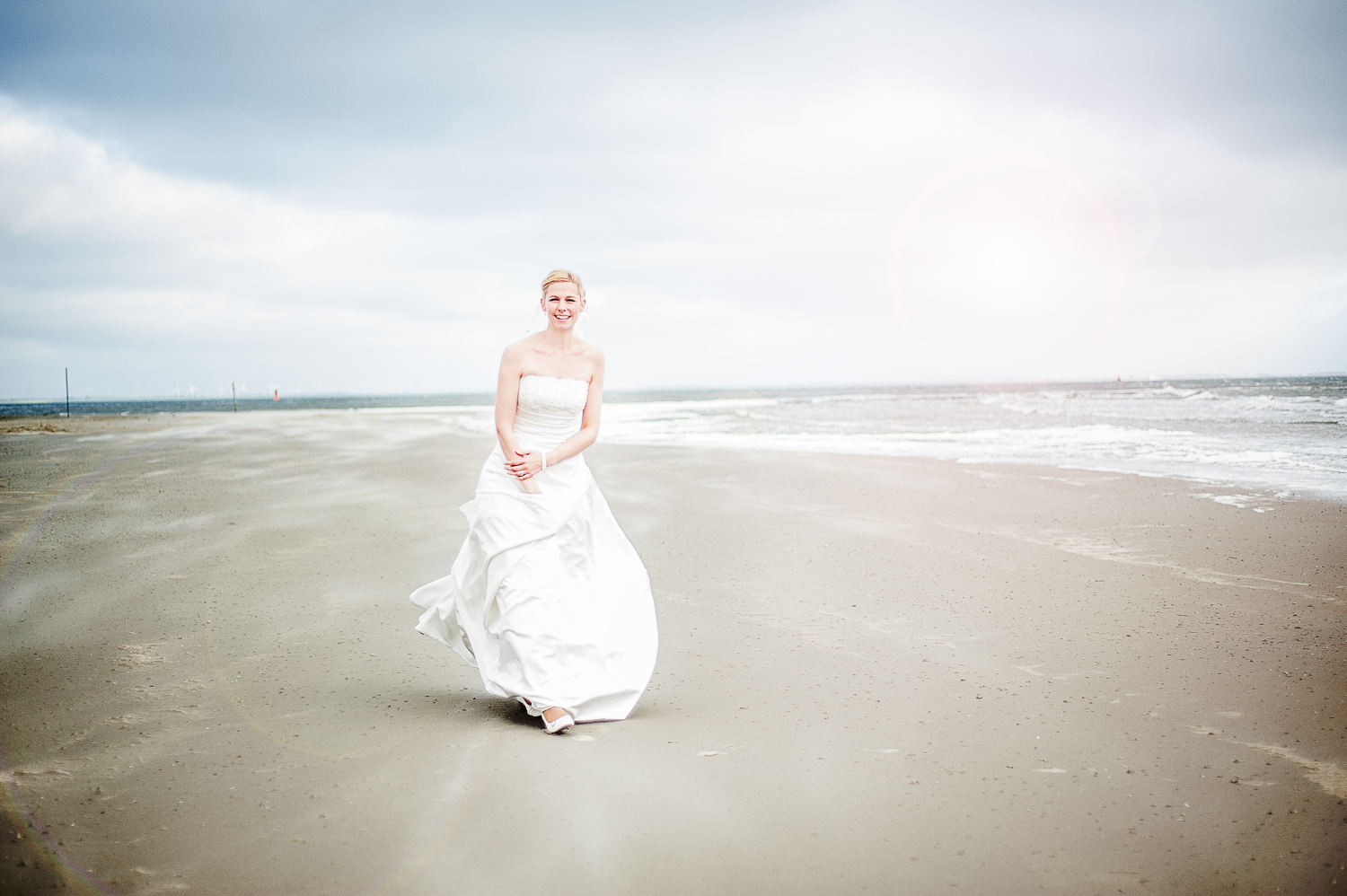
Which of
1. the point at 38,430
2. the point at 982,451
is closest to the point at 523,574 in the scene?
the point at 982,451

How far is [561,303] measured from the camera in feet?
13.2

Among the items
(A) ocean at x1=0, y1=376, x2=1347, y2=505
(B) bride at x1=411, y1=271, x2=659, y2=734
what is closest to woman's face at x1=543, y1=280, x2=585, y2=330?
(B) bride at x1=411, y1=271, x2=659, y2=734

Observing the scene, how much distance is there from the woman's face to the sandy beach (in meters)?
2.06

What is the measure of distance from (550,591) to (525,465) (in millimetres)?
649

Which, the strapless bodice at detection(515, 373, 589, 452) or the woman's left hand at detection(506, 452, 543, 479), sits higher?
the strapless bodice at detection(515, 373, 589, 452)

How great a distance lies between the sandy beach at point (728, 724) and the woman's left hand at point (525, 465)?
1.24 m

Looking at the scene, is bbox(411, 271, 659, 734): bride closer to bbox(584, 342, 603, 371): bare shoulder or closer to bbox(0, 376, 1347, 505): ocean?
bbox(584, 342, 603, 371): bare shoulder

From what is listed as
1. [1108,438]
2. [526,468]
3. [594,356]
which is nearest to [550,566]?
[526,468]

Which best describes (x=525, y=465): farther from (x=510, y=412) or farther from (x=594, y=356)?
(x=594, y=356)

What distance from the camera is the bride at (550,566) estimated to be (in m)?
3.81

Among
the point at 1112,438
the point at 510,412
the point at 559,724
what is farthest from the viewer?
the point at 1112,438

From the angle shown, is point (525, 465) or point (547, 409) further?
point (547, 409)

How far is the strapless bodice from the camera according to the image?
400 cm

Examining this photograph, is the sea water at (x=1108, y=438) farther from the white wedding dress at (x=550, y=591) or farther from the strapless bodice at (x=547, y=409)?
the strapless bodice at (x=547, y=409)
